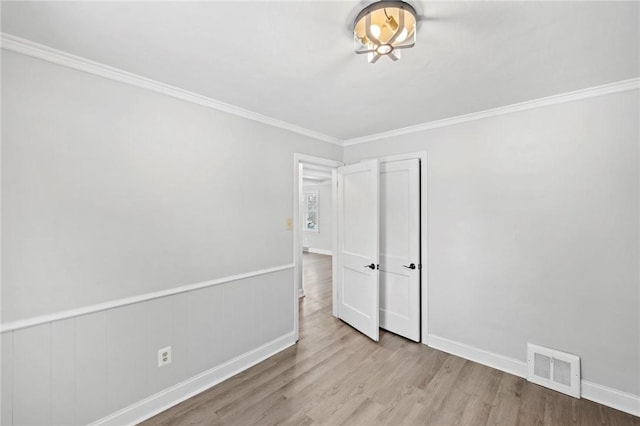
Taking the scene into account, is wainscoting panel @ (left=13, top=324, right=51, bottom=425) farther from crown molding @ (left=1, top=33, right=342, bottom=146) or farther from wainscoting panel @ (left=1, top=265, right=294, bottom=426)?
crown molding @ (left=1, top=33, right=342, bottom=146)

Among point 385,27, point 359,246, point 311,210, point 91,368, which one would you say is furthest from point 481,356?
point 311,210

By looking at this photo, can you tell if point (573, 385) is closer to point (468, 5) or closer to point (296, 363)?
point (296, 363)

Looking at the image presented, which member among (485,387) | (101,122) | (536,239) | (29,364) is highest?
(101,122)

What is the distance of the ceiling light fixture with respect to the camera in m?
1.29

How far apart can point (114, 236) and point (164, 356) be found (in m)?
0.99

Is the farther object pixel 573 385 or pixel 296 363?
pixel 296 363

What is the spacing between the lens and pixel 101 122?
6.07ft

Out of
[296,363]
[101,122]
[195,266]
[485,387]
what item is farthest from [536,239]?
[101,122]

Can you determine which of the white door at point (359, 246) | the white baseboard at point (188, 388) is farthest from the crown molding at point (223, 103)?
the white baseboard at point (188, 388)

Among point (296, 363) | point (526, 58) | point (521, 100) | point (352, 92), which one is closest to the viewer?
point (526, 58)

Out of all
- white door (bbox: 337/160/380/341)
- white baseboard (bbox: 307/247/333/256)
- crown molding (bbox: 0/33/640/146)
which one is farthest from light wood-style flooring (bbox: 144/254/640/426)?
white baseboard (bbox: 307/247/333/256)

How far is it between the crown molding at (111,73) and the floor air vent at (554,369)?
3276 mm

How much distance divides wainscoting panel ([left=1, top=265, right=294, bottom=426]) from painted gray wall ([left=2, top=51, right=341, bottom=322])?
14 centimetres

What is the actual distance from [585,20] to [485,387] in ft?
8.70
